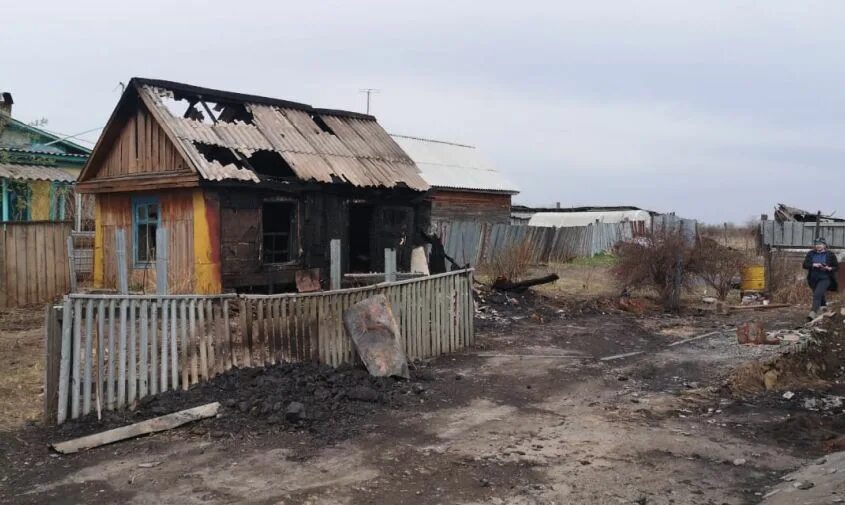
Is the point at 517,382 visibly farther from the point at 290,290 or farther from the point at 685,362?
the point at 290,290

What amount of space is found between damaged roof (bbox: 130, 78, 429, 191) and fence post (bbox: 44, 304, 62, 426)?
23.5 feet

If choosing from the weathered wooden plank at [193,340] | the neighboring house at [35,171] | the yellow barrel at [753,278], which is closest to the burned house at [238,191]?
the neighboring house at [35,171]

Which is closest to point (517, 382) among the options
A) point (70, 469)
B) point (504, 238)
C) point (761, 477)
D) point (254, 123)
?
point (761, 477)

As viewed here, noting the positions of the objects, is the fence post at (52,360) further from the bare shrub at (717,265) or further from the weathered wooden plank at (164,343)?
the bare shrub at (717,265)

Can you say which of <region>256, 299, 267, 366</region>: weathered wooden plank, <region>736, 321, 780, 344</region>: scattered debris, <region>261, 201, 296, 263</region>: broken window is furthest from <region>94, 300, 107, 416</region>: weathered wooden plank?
<region>736, 321, 780, 344</region>: scattered debris

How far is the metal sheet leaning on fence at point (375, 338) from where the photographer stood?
25.0 feet

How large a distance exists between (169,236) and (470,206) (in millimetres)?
18715

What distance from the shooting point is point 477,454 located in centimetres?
550

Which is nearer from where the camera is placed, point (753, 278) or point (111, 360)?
point (111, 360)

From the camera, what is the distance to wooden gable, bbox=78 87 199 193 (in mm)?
13844

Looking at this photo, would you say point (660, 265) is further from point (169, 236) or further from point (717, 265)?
point (169, 236)

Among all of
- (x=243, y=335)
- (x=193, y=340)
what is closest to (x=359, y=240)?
(x=243, y=335)

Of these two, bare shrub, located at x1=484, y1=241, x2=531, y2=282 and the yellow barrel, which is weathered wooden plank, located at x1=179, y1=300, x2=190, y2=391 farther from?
the yellow barrel

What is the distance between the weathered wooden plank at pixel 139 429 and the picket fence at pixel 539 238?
12210mm
